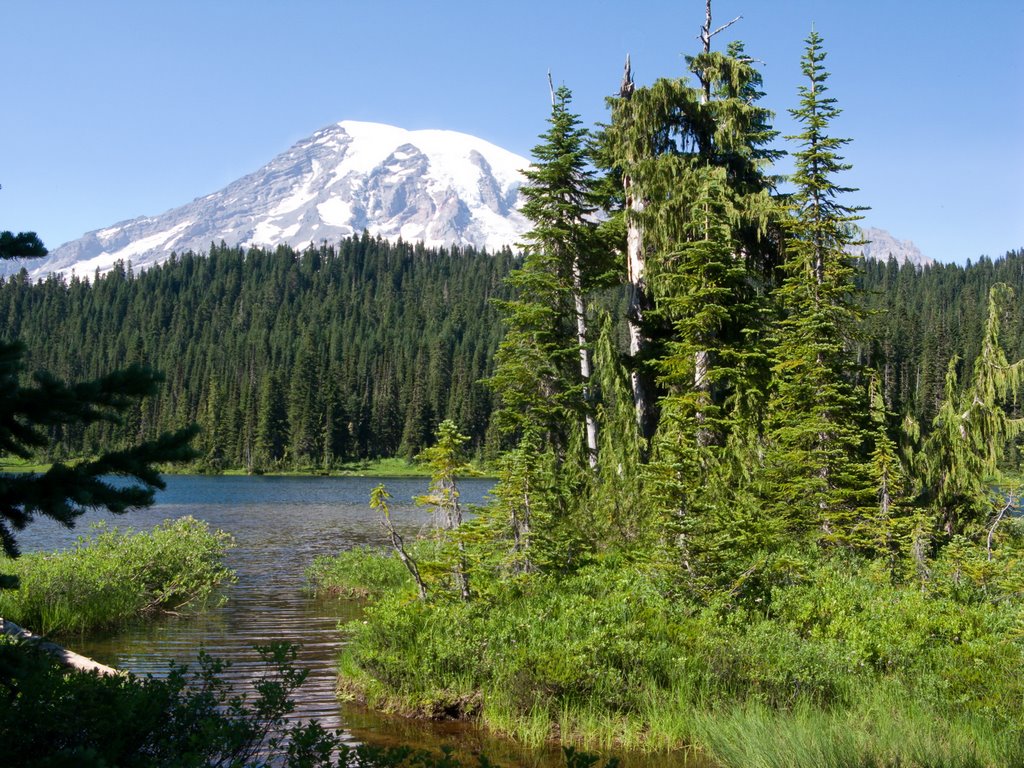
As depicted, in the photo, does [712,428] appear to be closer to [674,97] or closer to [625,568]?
[625,568]

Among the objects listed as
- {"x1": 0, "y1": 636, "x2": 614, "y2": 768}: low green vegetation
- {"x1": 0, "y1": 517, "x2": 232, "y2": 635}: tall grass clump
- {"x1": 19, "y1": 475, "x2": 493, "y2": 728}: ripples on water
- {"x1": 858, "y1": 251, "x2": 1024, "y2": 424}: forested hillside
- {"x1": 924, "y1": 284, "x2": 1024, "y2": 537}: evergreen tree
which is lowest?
{"x1": 19, "y1": 475, "x2": 493, "y2": 728}: ripples on water

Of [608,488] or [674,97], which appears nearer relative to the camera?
[608,488]

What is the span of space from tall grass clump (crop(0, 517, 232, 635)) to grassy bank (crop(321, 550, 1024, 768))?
22.0 feet

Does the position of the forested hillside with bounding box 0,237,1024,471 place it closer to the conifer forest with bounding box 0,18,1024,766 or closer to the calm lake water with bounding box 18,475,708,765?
the calm lake water with bounding box 18,475,708,765

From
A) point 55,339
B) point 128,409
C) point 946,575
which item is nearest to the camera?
point 128,409

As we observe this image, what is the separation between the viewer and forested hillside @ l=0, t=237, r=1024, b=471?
109 m

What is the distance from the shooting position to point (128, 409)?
518 cm

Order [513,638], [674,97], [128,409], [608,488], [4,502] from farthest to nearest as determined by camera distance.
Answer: [674,97]
[608,488]
[513,638]
[128,409]
[4,502]

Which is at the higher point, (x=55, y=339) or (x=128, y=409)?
(x=55, y=339)

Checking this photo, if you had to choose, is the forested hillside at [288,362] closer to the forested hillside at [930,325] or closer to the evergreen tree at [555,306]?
the evergreen tree at [555,306]

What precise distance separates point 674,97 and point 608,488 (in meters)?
10.2

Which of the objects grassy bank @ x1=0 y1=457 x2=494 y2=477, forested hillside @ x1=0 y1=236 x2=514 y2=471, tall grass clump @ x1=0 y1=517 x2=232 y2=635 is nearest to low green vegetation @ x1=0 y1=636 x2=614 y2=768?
tall grass clump @ x1=0 y1=517 x2=232 y2=635

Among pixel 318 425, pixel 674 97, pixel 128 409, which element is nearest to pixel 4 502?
pixel 128 409

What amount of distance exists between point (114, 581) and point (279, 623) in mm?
3447
